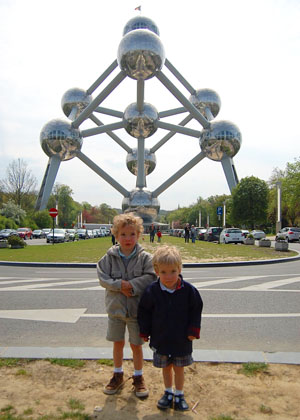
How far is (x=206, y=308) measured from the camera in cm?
647

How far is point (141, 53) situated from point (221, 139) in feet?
41.5

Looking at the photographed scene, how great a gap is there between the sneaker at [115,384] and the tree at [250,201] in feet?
149

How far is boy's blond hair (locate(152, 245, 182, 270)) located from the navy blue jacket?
207 millimetres

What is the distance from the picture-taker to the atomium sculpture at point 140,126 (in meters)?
36.6

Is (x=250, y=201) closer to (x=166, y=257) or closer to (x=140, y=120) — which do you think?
(x=140, y=120)

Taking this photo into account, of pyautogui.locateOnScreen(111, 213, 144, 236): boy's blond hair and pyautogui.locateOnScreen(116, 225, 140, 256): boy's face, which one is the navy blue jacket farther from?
pyautogui.locateOnScreen(111, 213, 144, 236): boy's blond hair

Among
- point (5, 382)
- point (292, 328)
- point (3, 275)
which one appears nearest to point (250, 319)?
point (292, 328)

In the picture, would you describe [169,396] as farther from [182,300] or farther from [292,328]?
[292,328]

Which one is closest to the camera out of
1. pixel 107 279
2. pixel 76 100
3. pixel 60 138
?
pixel 107 279

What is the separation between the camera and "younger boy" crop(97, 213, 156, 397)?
3207 millimetres

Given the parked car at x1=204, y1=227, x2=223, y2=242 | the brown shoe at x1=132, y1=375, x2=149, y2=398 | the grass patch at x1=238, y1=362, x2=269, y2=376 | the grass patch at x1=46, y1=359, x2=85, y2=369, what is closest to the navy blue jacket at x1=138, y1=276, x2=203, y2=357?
the brown shoe at x1=132, y1=375, x2=149, y2=398

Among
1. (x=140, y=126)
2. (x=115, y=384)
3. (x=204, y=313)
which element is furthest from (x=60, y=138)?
(x=115, y=384)

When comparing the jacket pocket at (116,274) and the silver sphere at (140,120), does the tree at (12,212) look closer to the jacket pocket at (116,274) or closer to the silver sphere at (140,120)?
the silver sphere at (140,120)

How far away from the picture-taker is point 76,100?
46375 mm
